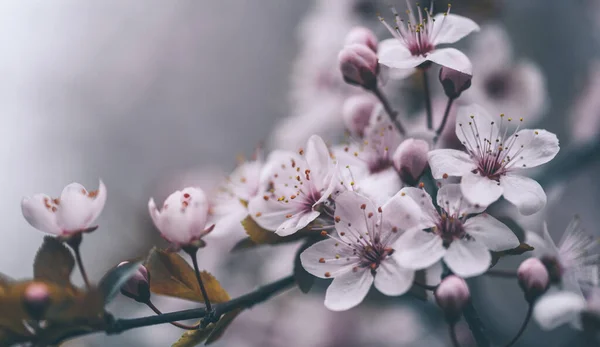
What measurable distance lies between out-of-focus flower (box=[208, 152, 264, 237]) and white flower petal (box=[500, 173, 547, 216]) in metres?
0.35

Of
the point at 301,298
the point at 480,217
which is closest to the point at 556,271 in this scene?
the point at 480,217

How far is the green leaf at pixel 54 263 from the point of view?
67 cm

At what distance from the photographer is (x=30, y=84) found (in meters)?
2.39

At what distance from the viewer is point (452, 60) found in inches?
29.4

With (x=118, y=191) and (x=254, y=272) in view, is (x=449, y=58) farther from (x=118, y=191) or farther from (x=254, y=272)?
(x=118, y=191)

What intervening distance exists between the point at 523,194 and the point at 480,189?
5 cm

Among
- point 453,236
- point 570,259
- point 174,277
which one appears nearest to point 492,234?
point 453,236

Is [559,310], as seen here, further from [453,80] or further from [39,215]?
[39,215]

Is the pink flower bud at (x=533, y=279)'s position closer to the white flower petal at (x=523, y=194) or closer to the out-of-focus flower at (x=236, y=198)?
the white flower petal at (x=523, y=194)

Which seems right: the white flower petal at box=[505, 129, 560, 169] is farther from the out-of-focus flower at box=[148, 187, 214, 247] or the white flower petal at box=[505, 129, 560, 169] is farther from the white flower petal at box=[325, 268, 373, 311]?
the out-of-focus flower at box=[148, 187, 214, 247]

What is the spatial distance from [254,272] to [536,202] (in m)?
1.22

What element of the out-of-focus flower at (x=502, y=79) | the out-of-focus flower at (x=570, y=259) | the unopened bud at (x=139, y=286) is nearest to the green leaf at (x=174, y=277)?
the unopened bud at (x=139, y=286)

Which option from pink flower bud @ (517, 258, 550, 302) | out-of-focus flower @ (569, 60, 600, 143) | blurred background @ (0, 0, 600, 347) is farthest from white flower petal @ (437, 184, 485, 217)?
out-of-focus flower @ (569, 60, 600, 143)

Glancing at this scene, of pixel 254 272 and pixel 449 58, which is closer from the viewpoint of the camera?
pixel 449 58
